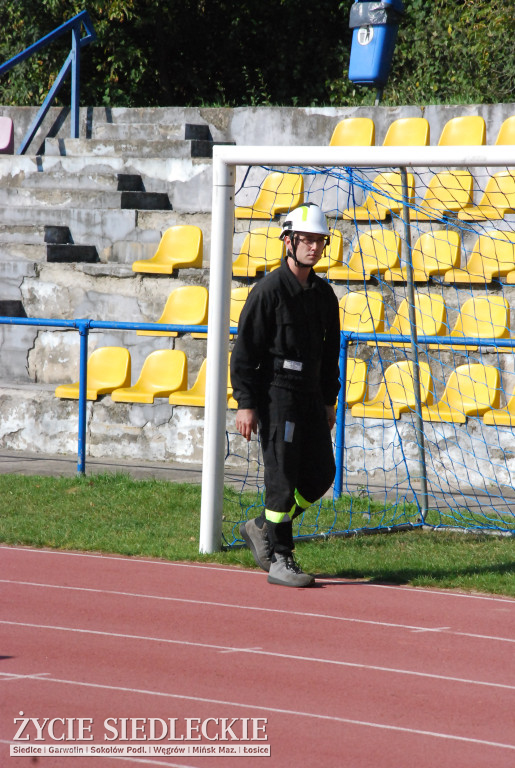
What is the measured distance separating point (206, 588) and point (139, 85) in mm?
17420

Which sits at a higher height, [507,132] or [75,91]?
[75,91]

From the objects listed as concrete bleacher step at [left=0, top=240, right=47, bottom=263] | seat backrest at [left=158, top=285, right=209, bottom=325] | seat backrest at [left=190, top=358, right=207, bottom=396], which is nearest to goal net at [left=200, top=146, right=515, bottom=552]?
seat backrest at [left=190, top=358, right=207, bottom=396]

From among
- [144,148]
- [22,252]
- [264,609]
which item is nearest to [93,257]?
[22,252]

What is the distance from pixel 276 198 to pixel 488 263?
2.97 metres

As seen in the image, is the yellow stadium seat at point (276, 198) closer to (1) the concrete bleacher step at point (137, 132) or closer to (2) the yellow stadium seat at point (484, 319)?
(1) the concrete bleacher step at point (137, 132)

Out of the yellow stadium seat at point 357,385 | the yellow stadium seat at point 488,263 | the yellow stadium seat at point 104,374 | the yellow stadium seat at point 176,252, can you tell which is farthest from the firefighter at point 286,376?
the yellow stadium seat at point 176,252

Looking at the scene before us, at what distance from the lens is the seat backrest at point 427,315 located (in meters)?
10.6

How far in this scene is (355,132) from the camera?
45.3 ft

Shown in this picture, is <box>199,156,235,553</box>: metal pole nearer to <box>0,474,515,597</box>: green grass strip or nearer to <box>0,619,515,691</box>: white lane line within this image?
<box>0,474,515,597</box>: green grass strip

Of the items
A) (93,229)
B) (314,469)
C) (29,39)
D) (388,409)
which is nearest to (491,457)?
(388,409)

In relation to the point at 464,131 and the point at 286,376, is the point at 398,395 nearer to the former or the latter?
the point at 286,376

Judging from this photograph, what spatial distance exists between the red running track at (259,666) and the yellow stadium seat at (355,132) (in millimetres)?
8029

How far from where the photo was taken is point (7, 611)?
234 inches

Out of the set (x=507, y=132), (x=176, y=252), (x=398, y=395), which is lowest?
(x=398, y=395)
